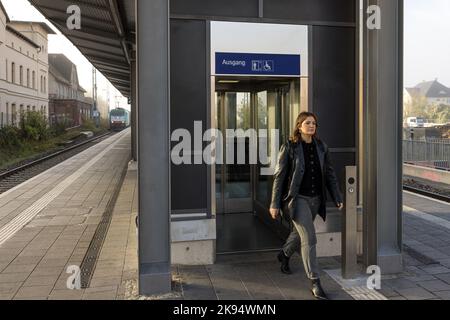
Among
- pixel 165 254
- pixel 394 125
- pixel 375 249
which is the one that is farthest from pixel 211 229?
pixel 394 125

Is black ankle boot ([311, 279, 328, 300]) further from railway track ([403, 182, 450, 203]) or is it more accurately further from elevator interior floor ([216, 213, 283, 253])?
railway track ([403, 182, 450, 203])

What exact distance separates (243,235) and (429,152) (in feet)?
36.7

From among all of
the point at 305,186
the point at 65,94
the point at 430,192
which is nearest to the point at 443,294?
the point at 305,186

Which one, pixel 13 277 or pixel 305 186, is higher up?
pixel 305 186

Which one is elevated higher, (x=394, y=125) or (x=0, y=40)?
(x=0, y=40)

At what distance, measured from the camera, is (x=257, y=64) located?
17.9ft

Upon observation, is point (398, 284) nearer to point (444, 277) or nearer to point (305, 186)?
point (444, 277)

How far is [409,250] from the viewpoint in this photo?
6.15 metres

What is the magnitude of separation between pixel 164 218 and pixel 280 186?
114 cm

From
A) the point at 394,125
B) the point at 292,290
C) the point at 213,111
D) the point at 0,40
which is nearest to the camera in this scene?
the point at 292,290

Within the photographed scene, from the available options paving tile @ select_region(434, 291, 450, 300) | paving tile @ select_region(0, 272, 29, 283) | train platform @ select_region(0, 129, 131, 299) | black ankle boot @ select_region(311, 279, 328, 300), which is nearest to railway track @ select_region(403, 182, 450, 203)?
paving tile @ select_region(434, 291, 450, 300)

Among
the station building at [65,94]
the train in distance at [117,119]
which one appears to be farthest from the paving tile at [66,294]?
the train in distance at [117,119]

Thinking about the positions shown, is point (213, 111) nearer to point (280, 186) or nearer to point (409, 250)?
point (280, 186)

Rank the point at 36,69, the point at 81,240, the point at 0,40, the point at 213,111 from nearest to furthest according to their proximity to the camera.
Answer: the point at 213,111, the point at 81,240, the point at 0,40, the point at 36,69
